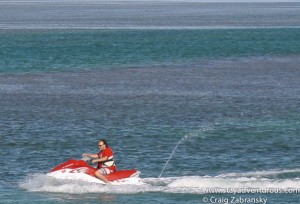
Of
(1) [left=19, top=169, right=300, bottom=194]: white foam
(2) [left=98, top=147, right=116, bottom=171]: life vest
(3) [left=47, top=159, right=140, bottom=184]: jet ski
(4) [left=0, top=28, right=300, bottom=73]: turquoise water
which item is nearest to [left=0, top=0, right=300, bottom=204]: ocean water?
(1) [left=19, top=169, right=300, bottom=194]: white foam

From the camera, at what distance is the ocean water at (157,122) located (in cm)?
3133

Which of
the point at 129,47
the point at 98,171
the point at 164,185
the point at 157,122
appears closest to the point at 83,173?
the point at 98,171

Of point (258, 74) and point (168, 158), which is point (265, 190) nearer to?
point (168, 158)

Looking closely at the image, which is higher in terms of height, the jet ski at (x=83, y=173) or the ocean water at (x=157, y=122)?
the jet ski at (x=83, y=173)

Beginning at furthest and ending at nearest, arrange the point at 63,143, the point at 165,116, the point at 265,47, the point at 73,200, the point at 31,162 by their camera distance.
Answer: the point at 265,47 < the point at 165,116 < the point at 63,143 < the point at 31,162 < the point at 73,200

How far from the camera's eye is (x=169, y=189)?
31.1 m

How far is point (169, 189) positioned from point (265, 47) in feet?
258

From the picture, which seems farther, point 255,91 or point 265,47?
point 265,47

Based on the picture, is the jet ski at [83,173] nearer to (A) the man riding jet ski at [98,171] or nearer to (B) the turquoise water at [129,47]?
(A) the man riding jet ski at [98,171]

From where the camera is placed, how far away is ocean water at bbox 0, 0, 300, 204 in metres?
31.3

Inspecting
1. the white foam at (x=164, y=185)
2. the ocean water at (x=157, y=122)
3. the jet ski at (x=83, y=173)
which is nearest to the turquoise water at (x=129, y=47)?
the ocean water at (x=157, y=122)

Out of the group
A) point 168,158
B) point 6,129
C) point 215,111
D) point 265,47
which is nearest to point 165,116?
point 215,111

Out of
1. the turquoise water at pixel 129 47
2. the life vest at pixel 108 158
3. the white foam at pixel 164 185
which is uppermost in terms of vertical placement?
the life vest at pixel 108 158

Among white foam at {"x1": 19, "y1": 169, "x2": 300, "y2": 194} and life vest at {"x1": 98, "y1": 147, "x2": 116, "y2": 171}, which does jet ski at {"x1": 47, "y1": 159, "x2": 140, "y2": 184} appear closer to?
white foam at {"x1": 19, "y1": 169, "x2": 300, "y2": 194}
